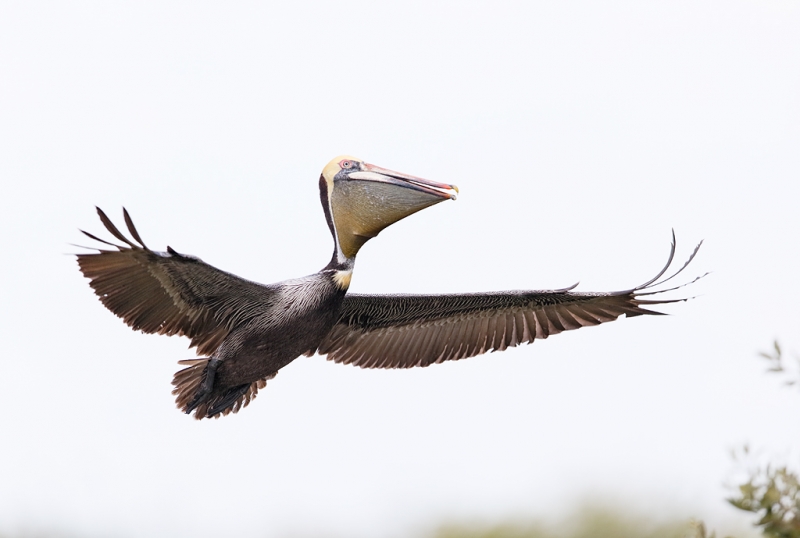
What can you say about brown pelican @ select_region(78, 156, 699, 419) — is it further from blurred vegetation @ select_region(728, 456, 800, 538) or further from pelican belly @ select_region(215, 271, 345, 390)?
blurred vegetation @ select_region(728, 456, 800, 538)

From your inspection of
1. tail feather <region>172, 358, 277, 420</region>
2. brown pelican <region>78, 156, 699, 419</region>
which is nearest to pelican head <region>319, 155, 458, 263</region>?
brown pelican <region>78, 156, 699, 419</region>

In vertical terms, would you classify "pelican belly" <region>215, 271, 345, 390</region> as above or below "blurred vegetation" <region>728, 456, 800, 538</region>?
above

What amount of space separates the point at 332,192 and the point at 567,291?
1959 millimetres

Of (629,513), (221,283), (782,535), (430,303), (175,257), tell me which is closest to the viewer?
(782,535)

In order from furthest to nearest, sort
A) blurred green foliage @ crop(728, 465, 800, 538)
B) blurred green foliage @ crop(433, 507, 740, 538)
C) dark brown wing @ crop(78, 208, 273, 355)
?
blurred green foliage @ crop(433, 507, 740, 538)
dark brown wing @ crop(78, 208, 273, 355)
blurred green foliage @ crop(728, 465, 800, 538)

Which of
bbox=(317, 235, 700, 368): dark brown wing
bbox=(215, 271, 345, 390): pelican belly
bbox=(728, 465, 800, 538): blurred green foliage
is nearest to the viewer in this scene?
bbox=(728, 465, 800, 538): blurred green foliage

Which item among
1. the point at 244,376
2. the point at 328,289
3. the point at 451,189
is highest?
the point at 451,189

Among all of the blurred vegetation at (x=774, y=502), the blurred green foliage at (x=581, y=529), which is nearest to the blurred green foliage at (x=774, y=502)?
the blurred vegetation at (x=774, y=502)

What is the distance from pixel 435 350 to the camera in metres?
9.26

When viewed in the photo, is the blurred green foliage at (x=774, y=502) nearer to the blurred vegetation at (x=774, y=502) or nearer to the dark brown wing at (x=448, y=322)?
the blurred vegetation at (x=774, y=502)

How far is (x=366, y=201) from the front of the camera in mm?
8180

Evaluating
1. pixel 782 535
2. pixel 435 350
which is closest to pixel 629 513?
pixel 435 350

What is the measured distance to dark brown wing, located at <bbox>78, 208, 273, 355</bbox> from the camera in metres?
7.00

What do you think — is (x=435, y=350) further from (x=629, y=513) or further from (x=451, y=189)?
(x=629, y=513)
